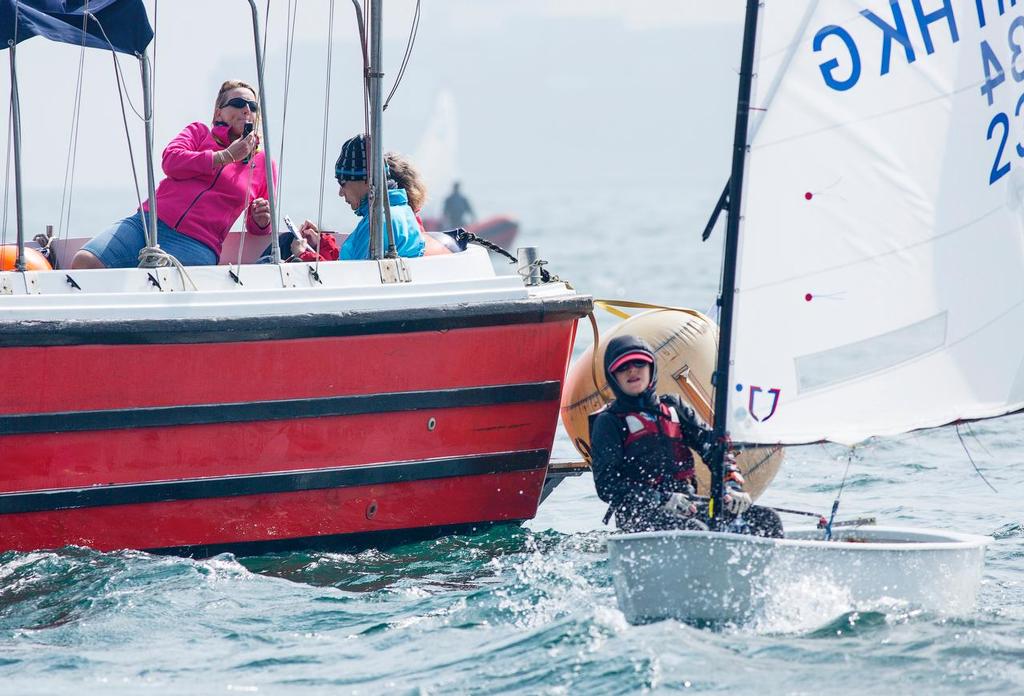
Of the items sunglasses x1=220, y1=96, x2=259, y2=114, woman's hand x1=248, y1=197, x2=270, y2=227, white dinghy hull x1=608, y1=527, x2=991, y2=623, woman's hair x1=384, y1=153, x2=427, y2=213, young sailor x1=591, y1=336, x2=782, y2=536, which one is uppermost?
sunglasses x1=220, y1=96, x2=259, y2=114

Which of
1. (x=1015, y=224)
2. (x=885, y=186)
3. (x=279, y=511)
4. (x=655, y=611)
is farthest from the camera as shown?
(x=279, y=511)

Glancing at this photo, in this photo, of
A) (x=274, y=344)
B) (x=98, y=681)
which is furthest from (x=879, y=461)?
(x=98, y=681)

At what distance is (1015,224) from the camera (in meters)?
6.39

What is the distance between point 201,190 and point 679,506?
2.88 metres

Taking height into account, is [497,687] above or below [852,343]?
below

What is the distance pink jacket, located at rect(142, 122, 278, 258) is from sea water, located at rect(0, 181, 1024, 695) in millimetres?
1592

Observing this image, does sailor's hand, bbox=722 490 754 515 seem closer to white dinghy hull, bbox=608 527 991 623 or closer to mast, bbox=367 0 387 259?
white dinghy hull, bbox=608 527 991 623

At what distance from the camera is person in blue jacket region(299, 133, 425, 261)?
726 centimetres

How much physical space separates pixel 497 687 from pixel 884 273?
229cm

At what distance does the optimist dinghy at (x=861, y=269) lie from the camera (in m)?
5.50

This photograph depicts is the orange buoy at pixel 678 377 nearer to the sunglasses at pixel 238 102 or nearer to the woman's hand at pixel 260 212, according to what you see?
the woman's hand at pixel 260 212

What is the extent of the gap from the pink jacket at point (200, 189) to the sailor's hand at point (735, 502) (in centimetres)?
279

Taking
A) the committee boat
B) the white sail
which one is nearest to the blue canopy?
the committee boat

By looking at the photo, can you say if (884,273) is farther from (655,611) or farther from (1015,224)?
(655,611)
